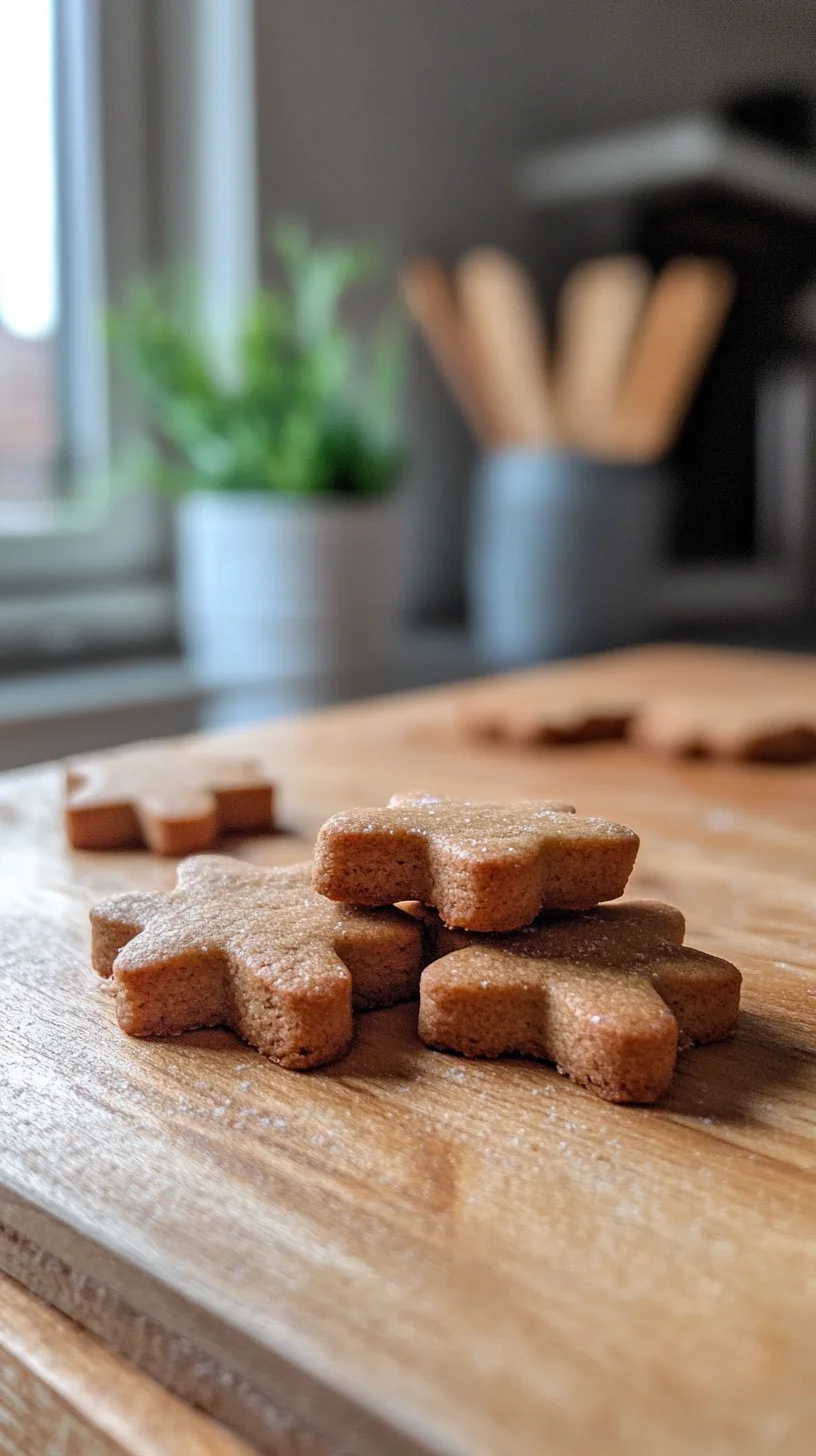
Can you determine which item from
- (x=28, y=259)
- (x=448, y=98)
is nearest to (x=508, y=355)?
(x=448, y=98)

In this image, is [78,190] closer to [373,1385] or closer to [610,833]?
[610,833]

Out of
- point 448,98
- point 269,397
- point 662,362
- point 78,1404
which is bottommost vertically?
point 78,1404

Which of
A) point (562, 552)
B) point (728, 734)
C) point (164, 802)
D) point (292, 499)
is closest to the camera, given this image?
point (164, 802)

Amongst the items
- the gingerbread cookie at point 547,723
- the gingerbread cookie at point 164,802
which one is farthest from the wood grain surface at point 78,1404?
the gingerbread cookie at point 547,723

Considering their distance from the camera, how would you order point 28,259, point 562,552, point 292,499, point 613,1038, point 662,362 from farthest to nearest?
point 662,362, point 562,552, point 28,259, point 292,499, point 613,1038

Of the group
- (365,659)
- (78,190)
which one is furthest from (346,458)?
(78,190)

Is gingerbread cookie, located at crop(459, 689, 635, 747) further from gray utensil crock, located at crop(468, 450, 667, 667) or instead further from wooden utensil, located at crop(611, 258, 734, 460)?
wooden utensil, located at crop(611, 258, 734, 460)

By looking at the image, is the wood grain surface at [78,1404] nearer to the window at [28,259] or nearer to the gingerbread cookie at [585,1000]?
the gingerbread cookie at [585,1000]

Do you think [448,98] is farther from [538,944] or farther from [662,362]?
[538,944]
